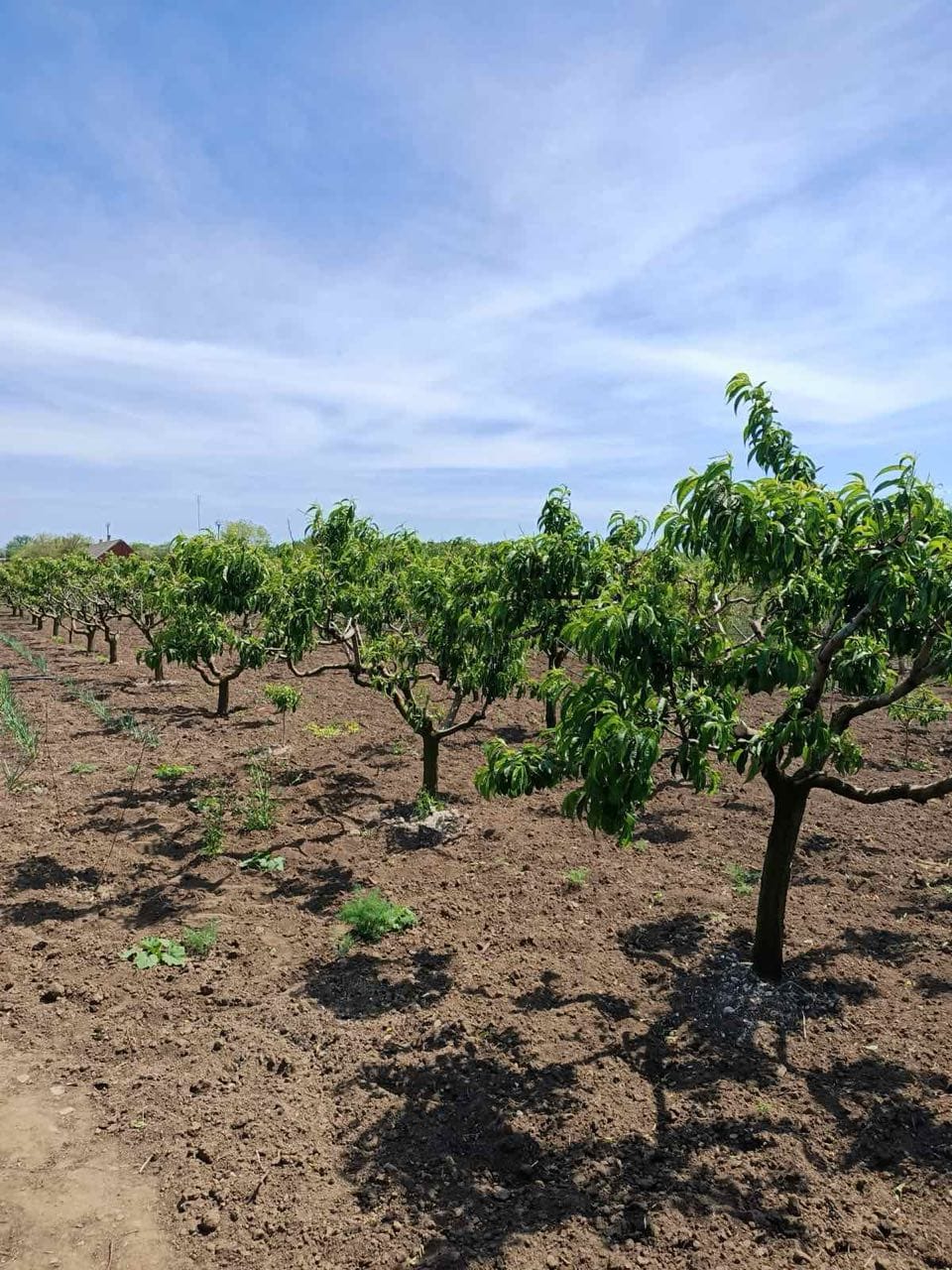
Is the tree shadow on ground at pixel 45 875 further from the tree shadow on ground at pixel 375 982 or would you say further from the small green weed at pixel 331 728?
the small green weed at pixel 331 728

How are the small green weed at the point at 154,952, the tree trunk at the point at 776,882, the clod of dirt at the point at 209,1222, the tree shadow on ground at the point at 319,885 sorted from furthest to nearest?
the tree shadow on ground at the point at 319,885 < the small green weed at the point at 154,952 < the tree trunk at the point at 776,882 < the clod of dirt at the point at 209,1222

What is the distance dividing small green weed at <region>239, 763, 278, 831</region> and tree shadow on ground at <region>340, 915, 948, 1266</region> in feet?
11.5

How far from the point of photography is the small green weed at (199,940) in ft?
20.5

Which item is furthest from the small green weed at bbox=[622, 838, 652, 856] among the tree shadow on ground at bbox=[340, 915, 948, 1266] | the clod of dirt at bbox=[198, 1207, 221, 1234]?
the clod of dirt at bbox=[198, 1207, 221, 1234]

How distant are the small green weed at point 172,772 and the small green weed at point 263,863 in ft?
10.6

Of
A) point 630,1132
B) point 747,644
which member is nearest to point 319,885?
point 630,1132

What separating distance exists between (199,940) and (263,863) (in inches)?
62.8

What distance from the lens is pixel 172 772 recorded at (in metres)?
10.7

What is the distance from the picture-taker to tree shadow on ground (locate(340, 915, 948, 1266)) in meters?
3.80

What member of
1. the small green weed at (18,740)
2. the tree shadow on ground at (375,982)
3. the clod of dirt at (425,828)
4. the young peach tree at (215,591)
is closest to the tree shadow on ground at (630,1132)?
the tree shadow on ground at (375,982)

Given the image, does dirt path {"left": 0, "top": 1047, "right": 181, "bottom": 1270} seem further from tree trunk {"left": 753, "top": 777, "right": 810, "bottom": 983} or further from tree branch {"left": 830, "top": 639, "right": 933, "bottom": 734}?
tree branch {"left": 830, "top": 639, "right": 933, "bottom": 734}

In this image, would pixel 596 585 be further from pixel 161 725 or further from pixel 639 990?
pixel 161 725

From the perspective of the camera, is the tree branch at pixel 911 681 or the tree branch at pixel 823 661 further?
the tree branch at pixel 911 681

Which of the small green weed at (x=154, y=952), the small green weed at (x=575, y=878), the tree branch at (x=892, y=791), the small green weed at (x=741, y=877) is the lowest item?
the small green weed at (x=154, y=952)
